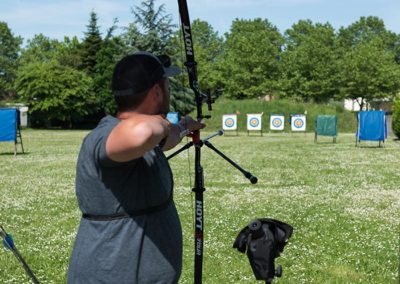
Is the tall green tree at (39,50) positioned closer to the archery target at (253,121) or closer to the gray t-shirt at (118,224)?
the archery target at (253,121)

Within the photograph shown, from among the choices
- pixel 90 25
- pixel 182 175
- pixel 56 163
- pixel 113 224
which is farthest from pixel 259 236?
pixel 90 25

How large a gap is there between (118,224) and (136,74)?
2.20ft

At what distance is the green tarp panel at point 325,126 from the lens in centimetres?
2717

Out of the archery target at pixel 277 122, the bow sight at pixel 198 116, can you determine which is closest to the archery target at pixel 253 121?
the archery target at pixel 277 122

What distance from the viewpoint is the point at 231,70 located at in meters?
59.9

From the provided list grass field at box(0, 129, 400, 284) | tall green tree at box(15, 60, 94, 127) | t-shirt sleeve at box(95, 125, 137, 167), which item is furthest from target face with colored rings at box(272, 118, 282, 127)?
t-shirt sleeve at box(95, 125, 137, 167)

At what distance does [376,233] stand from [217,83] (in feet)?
184

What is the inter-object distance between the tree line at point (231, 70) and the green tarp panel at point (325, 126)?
55.9ft

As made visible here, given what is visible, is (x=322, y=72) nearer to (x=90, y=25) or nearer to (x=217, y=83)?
(x=217, y=83)

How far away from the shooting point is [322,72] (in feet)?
191

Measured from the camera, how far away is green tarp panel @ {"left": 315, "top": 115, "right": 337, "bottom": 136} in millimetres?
27172

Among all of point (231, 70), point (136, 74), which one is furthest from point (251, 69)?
point (136, 74)

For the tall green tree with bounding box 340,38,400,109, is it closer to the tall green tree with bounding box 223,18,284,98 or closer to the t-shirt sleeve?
the tall green tree with bounding box 223,18,284,98

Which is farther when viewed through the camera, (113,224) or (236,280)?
(236,280)
